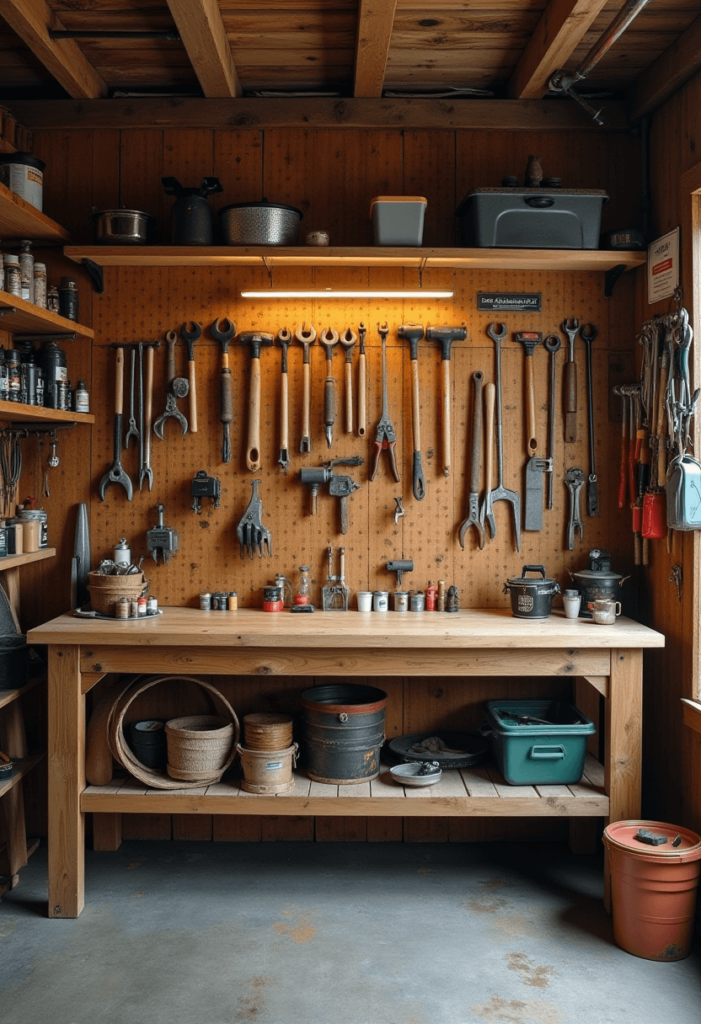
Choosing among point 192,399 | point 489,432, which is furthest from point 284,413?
point 489,432

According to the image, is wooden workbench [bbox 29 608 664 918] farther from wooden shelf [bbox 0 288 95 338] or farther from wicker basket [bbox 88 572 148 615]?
wooden shelf [bbox 0 288 95 338]

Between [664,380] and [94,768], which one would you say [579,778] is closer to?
[664,380]

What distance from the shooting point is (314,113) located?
3.85m

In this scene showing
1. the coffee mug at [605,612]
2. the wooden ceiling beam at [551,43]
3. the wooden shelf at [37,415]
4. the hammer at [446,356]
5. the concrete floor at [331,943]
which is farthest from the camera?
the hammer at [446,356]

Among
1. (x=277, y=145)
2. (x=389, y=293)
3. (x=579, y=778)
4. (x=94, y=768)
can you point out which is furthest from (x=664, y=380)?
(x=94, y=768)

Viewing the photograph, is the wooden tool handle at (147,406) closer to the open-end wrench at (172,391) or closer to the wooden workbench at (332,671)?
the open-end wrench at (172,391)

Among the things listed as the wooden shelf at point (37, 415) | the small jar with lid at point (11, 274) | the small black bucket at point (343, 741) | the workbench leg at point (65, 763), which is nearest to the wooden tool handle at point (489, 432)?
the small black bucket at point (343, 741)

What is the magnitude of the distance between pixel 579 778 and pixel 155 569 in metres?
1.99

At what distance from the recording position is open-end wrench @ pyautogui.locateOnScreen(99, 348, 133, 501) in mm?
3857

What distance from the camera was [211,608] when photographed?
3.83 metres

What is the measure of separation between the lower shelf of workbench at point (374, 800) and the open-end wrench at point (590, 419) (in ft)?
3.98

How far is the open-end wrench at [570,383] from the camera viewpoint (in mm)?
3879

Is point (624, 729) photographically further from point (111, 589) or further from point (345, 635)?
point (111, 589)

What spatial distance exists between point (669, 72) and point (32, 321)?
8.84 ft
